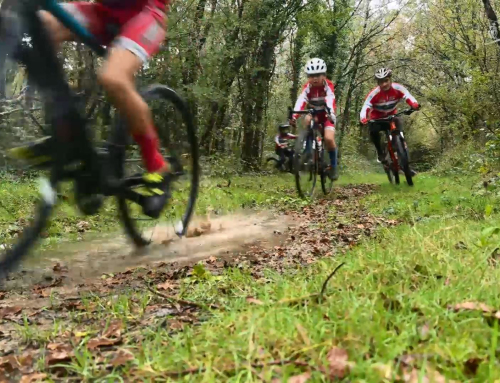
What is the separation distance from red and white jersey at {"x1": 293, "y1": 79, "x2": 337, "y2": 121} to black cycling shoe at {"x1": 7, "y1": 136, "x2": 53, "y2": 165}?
572 centimetres

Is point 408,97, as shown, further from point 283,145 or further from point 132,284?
point 132,284

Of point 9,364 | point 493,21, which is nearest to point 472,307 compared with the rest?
point 9,364

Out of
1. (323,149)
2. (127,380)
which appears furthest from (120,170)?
(323,149)

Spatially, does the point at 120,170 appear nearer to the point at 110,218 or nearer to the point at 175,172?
the point at 175,172

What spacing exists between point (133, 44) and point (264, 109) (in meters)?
15.5

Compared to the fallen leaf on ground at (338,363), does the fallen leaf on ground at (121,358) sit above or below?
below

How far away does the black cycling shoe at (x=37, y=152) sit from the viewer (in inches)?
107

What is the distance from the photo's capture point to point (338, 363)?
1.40 m

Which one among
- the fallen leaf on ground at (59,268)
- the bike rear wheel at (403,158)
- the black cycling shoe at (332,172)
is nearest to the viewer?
the fallen leaf on ground at (59,268)

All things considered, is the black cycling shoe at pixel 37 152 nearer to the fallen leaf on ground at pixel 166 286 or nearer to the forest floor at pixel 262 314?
the forest floor at pixel 262 314

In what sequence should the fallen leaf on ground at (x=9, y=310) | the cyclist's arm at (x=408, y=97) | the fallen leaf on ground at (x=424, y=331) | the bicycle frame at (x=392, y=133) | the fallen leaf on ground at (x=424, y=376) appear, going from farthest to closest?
the bicycle frame at (x=392, y=133), the cyclist's arm at (x=408, y=97), the fallen leaf on ground at (x=9, y=310), the fallen leaf on ground at (x=424, y=331), the fallen leaf on ground at (x=424, y=376)

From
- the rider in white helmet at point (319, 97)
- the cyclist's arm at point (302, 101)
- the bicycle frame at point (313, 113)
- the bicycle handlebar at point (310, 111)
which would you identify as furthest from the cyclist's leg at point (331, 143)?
the cyclist's arm at point (302, 101)

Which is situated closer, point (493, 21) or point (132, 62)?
point (132, 62)

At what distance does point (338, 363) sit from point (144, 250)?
2.81m
